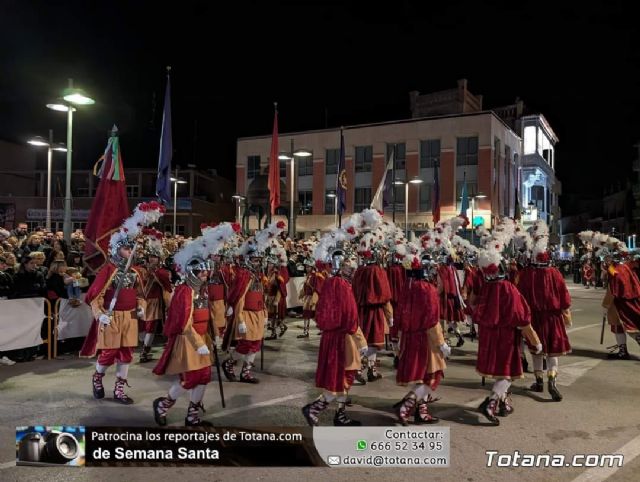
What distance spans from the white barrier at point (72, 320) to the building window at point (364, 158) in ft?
113

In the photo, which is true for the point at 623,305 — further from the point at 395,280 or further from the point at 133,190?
the point at 133,190

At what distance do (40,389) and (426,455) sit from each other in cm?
574

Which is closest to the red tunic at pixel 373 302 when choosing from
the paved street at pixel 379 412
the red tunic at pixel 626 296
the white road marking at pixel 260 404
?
the paved street at pixel 379 412

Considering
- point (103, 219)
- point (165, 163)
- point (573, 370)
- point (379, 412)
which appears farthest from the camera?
point (165, 163)

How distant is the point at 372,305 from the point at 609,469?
172 inches

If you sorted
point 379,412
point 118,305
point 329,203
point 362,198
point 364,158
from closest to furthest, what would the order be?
point 379,412
point 118,305
point 364,158
point 362,198
point 329,203

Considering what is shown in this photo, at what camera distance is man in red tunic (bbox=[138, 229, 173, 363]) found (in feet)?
32.9

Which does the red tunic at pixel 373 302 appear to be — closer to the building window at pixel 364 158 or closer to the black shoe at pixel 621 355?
the black shoe at pixel 621 355

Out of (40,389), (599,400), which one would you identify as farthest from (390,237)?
(40,389)

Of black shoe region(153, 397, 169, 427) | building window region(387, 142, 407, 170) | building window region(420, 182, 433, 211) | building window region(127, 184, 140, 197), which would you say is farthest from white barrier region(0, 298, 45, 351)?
building window region(127, 184, 140, 197)

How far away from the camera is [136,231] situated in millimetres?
7426

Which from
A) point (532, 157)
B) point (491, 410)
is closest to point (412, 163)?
point (532, 157)

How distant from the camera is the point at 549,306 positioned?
26.2 feet

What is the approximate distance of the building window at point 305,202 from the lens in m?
45.2
